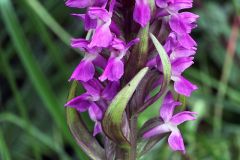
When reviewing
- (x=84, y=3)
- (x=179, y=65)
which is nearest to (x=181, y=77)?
(x=179, y=65)

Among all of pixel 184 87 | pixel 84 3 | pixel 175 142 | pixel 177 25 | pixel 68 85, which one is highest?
pixel 84 3

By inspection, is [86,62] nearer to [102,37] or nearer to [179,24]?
[102,37]

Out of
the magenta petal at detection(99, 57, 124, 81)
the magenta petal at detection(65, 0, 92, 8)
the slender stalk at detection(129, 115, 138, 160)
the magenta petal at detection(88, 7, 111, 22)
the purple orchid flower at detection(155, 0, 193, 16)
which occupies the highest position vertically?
the magenta petal at detection(65, 0, 92, 8)

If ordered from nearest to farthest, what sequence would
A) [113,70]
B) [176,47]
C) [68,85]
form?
[113,70]
[176,47]
[68,85]

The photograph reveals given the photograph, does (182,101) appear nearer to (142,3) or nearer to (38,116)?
(142,3)

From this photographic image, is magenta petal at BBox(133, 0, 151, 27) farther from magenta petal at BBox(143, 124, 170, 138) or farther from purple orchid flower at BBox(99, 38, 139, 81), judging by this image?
magenta petal at BBox(143, 124, 170, 138)

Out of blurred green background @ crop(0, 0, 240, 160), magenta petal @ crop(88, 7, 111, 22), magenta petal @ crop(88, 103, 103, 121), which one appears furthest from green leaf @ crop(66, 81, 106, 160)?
blurred green background @ crop(0, 0, 240, 160)

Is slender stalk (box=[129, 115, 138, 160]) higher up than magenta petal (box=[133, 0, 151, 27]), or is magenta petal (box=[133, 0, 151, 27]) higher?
magenta petal (box=[133, 0, 151, 27])

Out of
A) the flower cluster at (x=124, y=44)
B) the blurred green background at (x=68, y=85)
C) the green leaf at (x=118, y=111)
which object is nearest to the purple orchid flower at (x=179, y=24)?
the flower cluster at (x=124, y=44)
